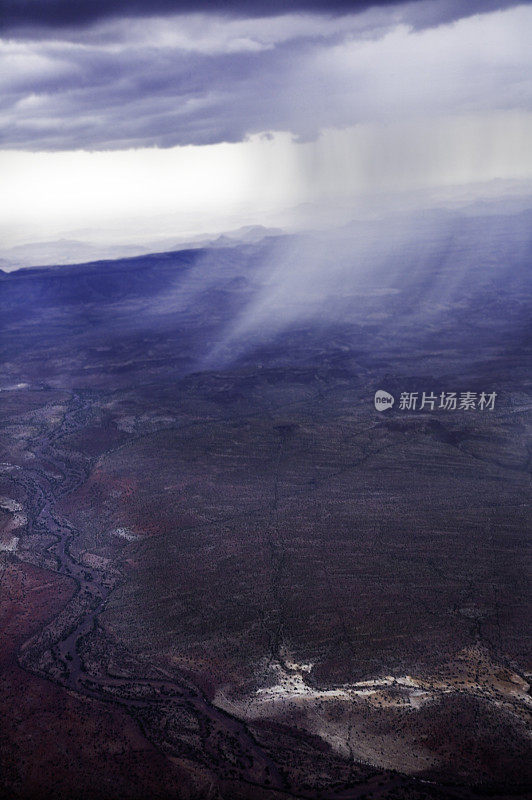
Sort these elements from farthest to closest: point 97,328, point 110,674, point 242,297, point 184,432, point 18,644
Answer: point 242,297, point 97,328, point 184,432, point 18,644, point 110,674

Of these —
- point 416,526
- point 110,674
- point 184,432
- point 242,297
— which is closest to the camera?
point 110,674

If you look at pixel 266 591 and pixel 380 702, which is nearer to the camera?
pixel 380 702

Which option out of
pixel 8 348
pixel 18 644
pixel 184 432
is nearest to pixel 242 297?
pixel 8 348

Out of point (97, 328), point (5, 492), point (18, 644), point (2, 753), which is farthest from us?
point (97, 328)

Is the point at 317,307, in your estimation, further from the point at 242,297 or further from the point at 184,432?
the point at 184,432

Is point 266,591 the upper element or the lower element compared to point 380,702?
lower

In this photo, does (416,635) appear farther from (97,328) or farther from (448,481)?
(97,328)

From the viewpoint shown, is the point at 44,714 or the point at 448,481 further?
the point at 448,481

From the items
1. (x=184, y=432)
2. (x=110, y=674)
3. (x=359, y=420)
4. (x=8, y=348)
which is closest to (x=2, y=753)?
(x=110, y=674)

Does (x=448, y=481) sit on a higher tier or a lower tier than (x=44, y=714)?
lower
